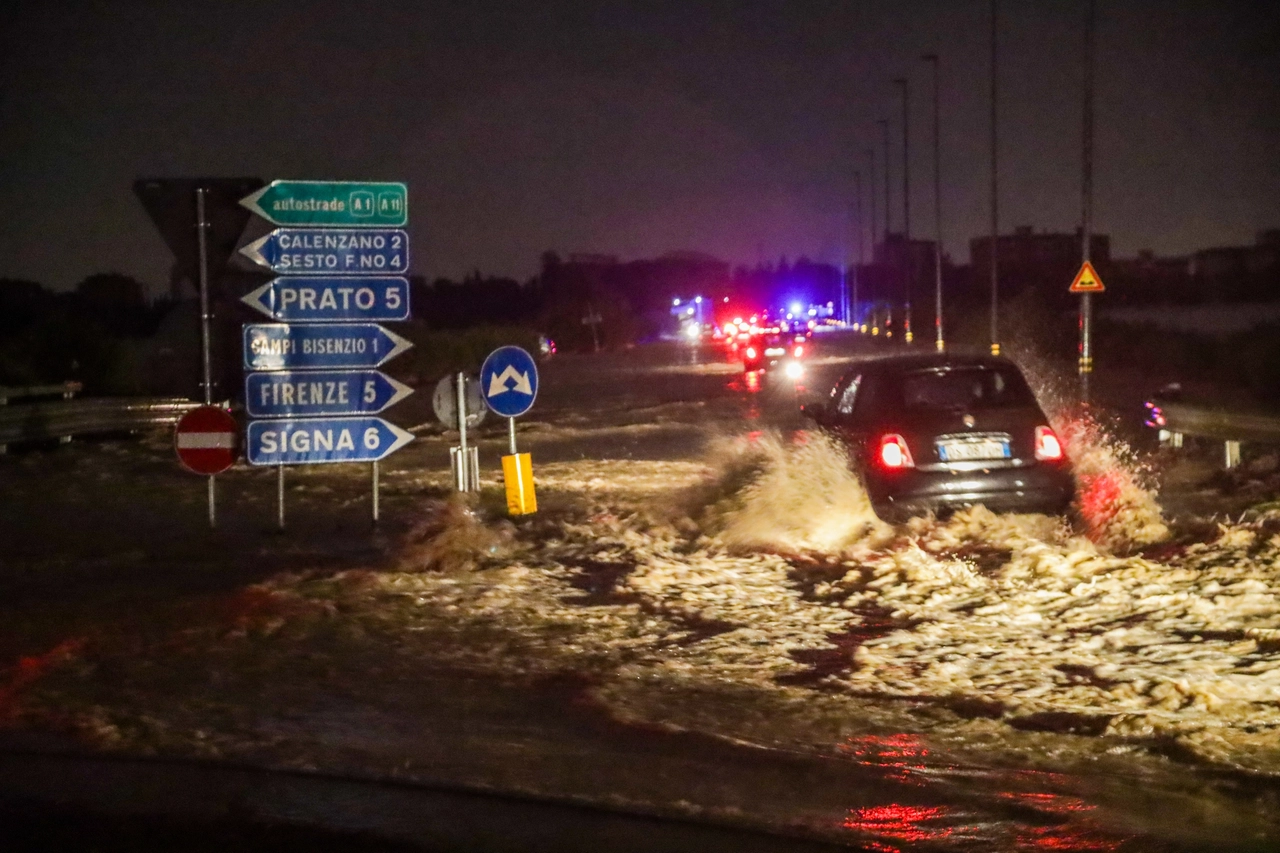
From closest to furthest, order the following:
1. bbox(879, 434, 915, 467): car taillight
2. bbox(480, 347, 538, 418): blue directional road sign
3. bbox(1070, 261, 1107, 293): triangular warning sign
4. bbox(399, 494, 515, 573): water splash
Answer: bbox(399, 494, 515, 573): water splash → bbox(879, 434, 915, 467): car taillight → bbox(480, 347, 538, 418): blue directional road sign → bbox(1070, 261, 1107, 293): triangular warning sign

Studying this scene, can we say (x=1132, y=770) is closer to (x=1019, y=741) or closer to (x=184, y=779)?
(x=1019, y=741)

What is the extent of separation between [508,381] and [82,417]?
14521mm

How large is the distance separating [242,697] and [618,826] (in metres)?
3.03

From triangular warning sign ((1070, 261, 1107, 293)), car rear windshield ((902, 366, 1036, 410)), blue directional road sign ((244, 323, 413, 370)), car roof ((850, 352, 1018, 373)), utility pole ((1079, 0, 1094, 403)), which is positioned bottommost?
car rear windshield ((902, 366, 1036, 410))

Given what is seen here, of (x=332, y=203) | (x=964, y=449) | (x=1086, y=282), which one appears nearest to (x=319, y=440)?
(x=332, y=203)

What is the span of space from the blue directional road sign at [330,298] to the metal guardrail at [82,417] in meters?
9.94

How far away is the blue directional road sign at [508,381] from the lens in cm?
1480

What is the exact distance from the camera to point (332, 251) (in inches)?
560

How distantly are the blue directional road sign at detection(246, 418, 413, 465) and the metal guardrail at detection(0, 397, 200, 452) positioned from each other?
9981mm

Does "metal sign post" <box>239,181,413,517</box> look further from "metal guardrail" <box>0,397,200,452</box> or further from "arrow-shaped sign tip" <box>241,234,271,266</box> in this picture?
"metal guardrail" <box>0,397,200,452</box>

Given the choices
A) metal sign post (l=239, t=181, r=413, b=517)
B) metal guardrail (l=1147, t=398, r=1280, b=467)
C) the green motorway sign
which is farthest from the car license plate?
metal guardrail (l=1147, t=398, r=1280, b=467)

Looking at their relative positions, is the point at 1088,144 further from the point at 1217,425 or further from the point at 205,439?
the point at 205,439

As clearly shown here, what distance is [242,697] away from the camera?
8023 millimetres

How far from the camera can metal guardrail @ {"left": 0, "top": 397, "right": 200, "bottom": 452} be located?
24281 millimetres
